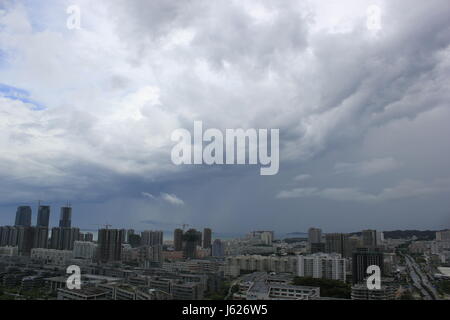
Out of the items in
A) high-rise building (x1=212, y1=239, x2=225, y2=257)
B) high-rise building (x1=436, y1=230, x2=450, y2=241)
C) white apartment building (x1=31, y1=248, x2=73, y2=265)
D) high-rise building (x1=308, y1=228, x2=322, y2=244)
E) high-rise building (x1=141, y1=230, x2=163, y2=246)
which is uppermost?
high-rise building (x1=436, y1=230, x2=450, y2=241)

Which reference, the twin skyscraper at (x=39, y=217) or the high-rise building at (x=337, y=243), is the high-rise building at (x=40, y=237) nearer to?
the twin skyscraper at (x=39, y=217)

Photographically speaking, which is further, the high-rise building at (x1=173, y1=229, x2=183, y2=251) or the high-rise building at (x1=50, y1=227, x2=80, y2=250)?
the high-rise building at (x1=50, y1=227, x2=80, y2=250)

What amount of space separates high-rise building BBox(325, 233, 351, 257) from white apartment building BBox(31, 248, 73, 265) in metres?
9.17

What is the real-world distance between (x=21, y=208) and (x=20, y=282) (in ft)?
17.8

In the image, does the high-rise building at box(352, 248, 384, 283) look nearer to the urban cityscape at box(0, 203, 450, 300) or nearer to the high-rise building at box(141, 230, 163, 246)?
the urban cityscape at box(0, 203, 450, 300)

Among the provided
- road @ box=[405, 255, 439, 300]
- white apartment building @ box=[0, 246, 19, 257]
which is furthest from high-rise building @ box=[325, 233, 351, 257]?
white apartment building @ box=[0, 246, 19, 257]

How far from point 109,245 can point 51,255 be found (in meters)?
2.29

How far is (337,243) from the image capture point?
984 centimetres

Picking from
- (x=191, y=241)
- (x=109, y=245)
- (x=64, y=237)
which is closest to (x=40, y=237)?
(x=64, y=237)

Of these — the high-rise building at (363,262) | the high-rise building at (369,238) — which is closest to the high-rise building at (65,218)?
the high-rise building at (363,262)

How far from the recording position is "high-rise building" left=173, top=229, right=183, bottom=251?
1196 centimetres

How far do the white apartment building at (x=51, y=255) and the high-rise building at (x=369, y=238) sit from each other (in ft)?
32.4
